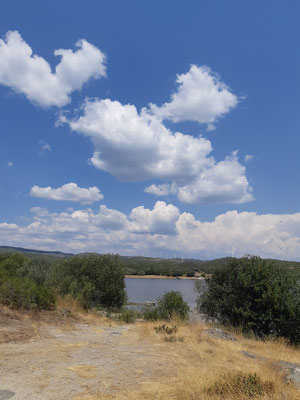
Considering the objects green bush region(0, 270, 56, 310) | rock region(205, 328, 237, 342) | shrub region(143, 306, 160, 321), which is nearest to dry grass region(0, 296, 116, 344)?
green bush region(0, 270, 56, 310)

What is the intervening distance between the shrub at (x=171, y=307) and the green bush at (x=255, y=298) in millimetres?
1147

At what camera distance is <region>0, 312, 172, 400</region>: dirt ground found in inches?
243

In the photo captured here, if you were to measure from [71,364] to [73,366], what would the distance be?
0.24m

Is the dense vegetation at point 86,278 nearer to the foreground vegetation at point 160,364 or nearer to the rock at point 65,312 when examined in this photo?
the rock at point 65,312

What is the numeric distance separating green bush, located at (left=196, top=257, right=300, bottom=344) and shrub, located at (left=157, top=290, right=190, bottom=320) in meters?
1.15

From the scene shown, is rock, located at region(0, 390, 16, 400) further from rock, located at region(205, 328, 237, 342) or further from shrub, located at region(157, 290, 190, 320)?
shrub, located at region(157, 290, 190, 320)

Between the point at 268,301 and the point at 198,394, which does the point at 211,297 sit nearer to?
the point at 268,301

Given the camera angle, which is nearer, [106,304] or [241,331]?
[241,331]

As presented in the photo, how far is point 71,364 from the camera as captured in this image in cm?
800

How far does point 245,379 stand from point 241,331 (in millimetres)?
10406

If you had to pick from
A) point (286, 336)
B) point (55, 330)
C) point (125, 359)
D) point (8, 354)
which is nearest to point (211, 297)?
point (286, 336)

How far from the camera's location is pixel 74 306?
18.8m

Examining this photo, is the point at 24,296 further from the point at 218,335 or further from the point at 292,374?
the point at 292,374

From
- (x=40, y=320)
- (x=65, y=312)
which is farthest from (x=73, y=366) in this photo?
(x=65, y=312)
